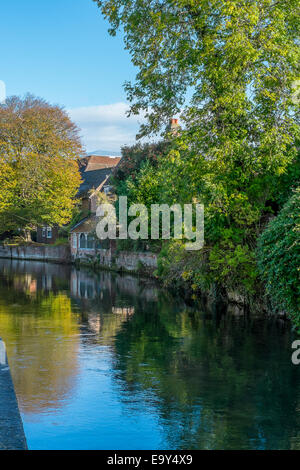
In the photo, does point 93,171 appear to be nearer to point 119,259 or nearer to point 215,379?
point 119,259

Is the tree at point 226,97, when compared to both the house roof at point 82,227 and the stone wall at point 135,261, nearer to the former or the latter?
the stone wall at point 135,261

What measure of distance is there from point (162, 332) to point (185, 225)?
15.0 ft

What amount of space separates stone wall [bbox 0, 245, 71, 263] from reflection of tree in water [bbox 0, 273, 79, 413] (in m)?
23.9

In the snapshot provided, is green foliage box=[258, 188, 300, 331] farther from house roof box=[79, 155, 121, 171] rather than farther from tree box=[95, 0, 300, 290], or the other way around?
house roof box=[79, 155, 121, 171]

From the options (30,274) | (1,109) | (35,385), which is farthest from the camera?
(1,109)

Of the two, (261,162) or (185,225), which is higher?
(261,162)

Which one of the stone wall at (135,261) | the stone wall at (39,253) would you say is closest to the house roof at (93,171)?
the stone wall at (39,253)

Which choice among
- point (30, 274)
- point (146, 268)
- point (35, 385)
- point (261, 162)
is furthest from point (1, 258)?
point (35, 385)

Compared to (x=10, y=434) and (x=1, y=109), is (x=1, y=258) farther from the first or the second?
(x=10, y=434)

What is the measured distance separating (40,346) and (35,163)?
36336 mm

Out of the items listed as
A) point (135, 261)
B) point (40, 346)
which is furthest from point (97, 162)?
point (40, 346)

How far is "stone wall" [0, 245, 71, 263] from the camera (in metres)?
47.2

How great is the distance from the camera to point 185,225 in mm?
18203

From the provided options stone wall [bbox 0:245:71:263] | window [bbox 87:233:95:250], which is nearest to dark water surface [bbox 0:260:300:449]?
window [bbox 87:233:95:250]
